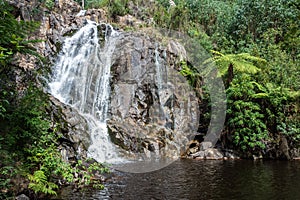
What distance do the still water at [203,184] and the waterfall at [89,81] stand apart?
11.3 feet

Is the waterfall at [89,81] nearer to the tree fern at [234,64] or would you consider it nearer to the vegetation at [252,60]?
the vegetation at [252,60]

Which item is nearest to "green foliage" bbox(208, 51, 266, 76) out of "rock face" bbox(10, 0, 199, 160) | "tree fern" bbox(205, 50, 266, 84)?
"tree fern" bbox(205, 50, 266, 84)

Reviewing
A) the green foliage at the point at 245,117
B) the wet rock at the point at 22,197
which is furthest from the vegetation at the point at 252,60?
the wet rock at the point at 22,197

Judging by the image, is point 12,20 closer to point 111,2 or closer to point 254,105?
point 254,105

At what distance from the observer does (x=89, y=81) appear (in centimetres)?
1467

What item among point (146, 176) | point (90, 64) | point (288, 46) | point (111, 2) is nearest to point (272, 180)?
point (146, 176)

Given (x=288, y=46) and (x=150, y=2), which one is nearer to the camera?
(x=288, y=46)

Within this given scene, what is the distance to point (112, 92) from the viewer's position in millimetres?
14539

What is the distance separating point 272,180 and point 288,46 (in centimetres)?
1423

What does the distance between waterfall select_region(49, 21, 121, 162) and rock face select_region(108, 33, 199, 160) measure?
0.48 m

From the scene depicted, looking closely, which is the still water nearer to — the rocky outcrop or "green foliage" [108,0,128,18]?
the rocky outcrop

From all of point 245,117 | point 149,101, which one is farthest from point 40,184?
point 245,117

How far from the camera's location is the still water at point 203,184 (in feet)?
21.9

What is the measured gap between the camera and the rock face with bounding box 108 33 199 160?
13.2 m
